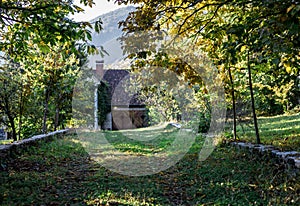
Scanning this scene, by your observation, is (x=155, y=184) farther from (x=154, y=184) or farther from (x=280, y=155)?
(x=280, y=155)

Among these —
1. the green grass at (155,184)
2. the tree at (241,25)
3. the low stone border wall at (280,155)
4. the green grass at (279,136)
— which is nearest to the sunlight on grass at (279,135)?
the green grass at (279,136)

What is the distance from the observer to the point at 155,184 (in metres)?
4.56


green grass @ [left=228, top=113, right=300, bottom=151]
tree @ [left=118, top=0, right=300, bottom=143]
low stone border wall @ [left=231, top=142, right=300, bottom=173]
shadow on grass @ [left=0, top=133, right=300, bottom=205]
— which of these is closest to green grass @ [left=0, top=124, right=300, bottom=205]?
shadow on grass @ [left=0, top=133, right=300, bottom=205]

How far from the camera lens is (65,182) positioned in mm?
4543

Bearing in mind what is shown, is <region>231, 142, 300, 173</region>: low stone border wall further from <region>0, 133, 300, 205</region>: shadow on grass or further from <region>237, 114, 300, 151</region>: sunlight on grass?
<region>237, 114, 300, 151</region>: sunlight on grass

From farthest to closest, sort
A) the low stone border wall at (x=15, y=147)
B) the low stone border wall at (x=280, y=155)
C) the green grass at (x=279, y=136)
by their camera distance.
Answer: the green grass at (x=279, y=136) → the low stone border wall at (x=15, y=147) → the low stone border wall at (x=280, y=155)

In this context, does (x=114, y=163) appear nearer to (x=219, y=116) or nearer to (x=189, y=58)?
(x=189, y=58)

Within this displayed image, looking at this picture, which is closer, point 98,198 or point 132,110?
point 98,198

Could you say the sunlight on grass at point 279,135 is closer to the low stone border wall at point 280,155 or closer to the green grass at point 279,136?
the green grass at point 279,136

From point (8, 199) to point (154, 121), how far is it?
55.7ft

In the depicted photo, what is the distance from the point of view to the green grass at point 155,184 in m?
3.58

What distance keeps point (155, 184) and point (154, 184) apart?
2 centimetres

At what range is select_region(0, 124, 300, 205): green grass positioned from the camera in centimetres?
358

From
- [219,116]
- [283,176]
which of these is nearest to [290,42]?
[283,176]
